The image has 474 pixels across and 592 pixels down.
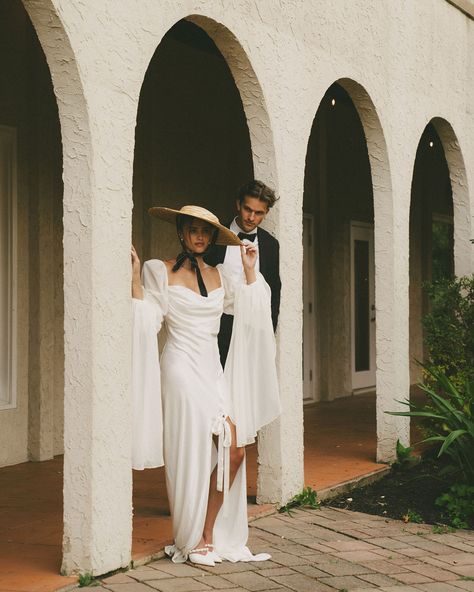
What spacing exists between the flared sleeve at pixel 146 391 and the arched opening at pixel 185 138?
268cm

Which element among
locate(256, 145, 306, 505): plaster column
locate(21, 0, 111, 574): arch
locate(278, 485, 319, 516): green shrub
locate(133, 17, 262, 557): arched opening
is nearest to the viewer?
locate(21, 0, 111, 574): arch

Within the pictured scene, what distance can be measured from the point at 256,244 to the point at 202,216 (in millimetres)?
1069

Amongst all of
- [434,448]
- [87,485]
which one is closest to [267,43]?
[87,485]

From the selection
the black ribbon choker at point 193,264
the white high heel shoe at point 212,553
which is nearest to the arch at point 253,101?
the black ribbon choker at point 193,264

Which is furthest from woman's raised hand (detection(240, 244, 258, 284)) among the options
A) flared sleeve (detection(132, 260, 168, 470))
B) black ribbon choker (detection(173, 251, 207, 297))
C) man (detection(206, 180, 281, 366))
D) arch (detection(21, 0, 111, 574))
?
arch (detection(21, 0, 111, 574))

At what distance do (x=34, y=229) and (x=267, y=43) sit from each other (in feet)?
8.71

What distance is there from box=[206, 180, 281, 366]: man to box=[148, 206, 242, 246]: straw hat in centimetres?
33

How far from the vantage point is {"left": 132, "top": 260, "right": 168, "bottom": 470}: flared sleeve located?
219 inches

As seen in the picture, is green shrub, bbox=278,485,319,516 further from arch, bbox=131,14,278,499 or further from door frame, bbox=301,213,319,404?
door frame, bbox=301,213,319,404

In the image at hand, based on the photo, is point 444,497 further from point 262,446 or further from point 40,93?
point 40,93

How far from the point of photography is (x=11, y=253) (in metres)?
8.24

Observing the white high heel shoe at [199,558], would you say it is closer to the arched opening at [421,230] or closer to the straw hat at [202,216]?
the straw hat at [202,216]

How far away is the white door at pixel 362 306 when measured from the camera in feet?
45.1

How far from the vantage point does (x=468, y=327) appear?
9258 millimetres
